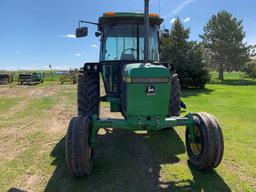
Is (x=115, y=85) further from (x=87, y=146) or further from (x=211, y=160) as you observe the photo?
(x=211, y=160)

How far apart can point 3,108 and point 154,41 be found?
7158mm

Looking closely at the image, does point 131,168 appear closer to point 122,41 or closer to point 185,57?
point 122,41

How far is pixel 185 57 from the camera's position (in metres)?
18.9

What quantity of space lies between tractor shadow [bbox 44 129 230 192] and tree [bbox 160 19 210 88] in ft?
41.0

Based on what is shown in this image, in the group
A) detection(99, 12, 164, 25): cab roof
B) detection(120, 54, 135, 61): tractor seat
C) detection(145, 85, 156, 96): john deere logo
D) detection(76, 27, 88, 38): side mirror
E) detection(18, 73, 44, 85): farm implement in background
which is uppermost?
detection(99, 12, 164, 25): cab roof

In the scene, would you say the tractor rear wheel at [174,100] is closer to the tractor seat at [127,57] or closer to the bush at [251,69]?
the tractor seat at [127,57]

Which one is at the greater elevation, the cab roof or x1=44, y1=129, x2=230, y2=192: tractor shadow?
the cab roof

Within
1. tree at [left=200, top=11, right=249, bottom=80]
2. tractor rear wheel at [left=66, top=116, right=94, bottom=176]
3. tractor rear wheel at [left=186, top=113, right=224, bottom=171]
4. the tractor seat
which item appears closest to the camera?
tractor rear wheel at [left=66, top=116, right=94, bottom=176]

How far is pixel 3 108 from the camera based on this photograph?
10695 millimetres

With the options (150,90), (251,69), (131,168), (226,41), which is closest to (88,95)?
(131,168)

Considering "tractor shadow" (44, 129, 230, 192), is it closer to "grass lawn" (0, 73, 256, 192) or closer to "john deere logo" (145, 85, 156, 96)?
"grass lawn" (0, 73, 256, 192)

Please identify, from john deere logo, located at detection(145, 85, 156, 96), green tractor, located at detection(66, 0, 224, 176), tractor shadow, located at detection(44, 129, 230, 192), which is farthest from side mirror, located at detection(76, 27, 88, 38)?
john deere logo, located at detection(145, 85, 156, 96)

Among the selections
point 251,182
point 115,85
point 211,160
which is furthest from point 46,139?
point 251,182

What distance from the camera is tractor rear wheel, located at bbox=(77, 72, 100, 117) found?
6.02 m
